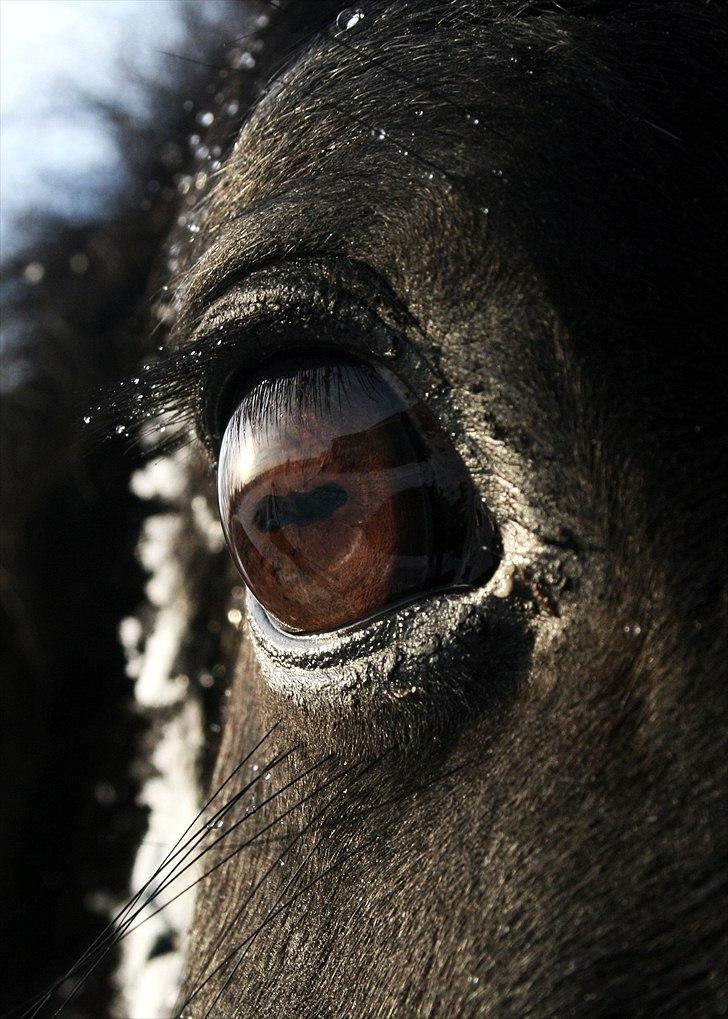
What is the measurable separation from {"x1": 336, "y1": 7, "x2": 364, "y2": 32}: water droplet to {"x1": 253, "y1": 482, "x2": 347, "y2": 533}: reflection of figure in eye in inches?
Result: 23.8

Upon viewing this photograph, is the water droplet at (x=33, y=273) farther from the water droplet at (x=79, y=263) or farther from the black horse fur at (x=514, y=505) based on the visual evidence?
the black horse fur at (x=514, y=505)

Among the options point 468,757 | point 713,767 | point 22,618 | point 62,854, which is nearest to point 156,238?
point 22,618

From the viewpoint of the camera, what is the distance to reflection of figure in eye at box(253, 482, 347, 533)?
1.24 metres

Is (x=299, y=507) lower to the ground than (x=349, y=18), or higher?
lower

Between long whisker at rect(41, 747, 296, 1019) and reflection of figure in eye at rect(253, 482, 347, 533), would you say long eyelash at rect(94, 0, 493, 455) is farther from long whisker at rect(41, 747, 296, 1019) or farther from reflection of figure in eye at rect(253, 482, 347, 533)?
long whisker at rect(41, 747, 296, 1019)

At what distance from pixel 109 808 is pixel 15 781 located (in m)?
0.22

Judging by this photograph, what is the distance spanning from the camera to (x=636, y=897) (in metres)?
0.92

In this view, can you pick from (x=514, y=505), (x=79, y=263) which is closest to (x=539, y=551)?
(x=514, y=505)

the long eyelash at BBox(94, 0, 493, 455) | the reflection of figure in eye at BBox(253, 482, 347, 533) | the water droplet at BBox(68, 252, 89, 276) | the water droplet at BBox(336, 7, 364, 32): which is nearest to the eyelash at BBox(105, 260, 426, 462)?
the long eyelash at BBox(94, 0, 493, 455)

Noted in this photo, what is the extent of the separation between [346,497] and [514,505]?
22 cm

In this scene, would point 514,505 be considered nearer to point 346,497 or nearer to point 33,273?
point 346,497

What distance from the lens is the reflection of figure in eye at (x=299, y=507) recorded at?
4.07 ft

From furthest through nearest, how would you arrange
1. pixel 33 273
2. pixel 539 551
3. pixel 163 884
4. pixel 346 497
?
pixel 33 273 < pixel 163 884 < pixel 346 497 < pixel 539 551

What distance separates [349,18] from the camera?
4.70 ft
